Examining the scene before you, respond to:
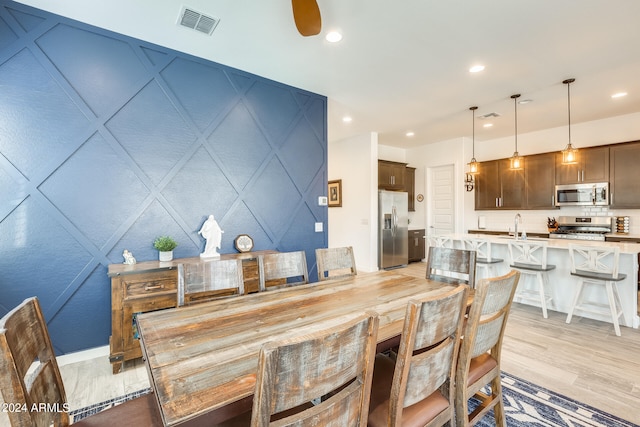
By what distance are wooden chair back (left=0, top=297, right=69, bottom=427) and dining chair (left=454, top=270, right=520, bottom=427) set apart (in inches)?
64.2

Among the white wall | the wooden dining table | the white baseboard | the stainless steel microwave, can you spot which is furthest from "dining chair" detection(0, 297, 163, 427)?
the stainless steel microwave

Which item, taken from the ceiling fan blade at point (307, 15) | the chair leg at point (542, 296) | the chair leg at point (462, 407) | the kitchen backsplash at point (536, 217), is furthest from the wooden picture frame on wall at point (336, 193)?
the chair leg at point (462, 407)

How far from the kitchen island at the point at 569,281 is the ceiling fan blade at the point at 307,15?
142 inches

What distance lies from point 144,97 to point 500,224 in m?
6.92

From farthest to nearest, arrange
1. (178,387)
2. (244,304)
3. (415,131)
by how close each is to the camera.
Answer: (415,131) → (244,304) → (178,387)

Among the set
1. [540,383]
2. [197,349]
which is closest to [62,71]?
[197,349]

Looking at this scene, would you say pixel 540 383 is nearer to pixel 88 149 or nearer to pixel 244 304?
pixel 244 304

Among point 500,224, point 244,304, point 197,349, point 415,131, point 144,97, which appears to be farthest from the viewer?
point 500,224

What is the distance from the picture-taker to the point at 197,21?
99.0 inches

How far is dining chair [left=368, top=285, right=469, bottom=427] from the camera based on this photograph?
1070 millimetres

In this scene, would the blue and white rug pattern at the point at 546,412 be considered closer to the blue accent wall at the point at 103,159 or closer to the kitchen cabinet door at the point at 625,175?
the blue accent wall at the point at 103,159

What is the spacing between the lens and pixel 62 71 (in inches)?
97.6

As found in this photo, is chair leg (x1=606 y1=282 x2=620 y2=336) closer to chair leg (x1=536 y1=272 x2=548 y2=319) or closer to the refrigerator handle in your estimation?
chair leg (x1=536 y1=272 x2=548 y2=319)

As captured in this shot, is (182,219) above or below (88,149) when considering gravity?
below
